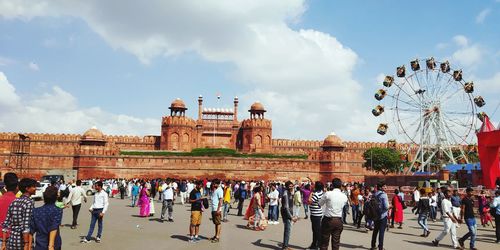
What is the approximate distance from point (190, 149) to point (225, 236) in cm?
3562

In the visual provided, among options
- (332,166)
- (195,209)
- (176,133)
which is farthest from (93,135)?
(195,209)

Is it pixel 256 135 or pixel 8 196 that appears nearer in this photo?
pixel 8 196

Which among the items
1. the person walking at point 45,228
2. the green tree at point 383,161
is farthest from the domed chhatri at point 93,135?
the person walking at point 45,228

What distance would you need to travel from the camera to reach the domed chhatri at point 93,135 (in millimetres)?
41344

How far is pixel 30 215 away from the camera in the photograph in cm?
414

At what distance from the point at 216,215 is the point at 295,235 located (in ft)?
7.11

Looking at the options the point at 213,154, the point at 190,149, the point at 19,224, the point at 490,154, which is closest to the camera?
the point at 19,224

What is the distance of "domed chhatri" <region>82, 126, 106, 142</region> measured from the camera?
136 feet

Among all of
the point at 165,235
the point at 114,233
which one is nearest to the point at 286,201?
the point at 165,235

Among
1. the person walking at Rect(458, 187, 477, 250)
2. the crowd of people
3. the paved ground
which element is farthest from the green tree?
the person walking at Rect(458, 187, 477, 250)

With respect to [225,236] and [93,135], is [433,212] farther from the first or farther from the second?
[93,135]

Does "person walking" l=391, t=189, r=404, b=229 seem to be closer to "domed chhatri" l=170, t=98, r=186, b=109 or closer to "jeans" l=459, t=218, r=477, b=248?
"jeans" l=459, t=218, r=477, b=248

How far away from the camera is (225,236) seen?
9156mm

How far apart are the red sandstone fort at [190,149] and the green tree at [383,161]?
1.86 meters
